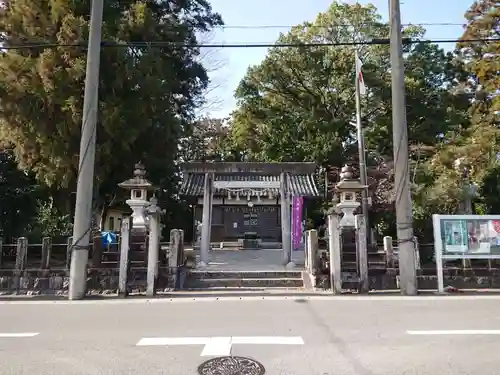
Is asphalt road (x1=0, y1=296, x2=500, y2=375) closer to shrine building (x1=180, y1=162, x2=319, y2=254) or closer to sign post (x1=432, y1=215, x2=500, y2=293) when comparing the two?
sign post (x1=432, y1=215, x2=500, y2=293)

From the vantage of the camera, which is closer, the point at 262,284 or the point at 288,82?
the point at 262,284

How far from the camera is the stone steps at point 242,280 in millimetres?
10727

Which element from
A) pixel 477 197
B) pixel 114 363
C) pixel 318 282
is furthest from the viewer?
pixel 477 197

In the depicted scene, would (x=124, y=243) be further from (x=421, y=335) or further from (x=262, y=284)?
(x=421, y=335)

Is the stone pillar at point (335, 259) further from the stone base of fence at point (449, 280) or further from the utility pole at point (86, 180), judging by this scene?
the utility pole at point (86, 180)

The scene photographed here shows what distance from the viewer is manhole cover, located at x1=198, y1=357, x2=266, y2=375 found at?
4.25 meters

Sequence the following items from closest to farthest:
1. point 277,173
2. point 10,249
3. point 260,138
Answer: point 10,249, point 277,173, point 260,138

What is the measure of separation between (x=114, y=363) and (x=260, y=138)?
80.9ft

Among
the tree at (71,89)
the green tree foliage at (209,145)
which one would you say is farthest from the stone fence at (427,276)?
the green tree foliage at (209,145)

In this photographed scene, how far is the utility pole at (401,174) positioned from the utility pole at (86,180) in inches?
291

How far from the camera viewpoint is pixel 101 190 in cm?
1630

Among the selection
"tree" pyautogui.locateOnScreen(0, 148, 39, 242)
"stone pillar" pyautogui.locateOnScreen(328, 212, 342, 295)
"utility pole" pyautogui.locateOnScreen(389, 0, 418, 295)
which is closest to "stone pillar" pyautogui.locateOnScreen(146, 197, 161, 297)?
"stone pillar" pyautogui.locateOnScreen(328, 212, 342, 295)

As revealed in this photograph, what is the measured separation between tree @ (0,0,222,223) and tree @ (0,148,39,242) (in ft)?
4.23

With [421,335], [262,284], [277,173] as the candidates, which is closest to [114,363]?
[421,335]
